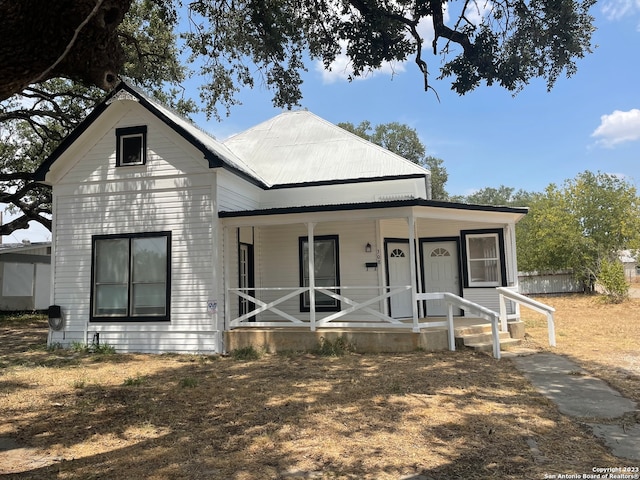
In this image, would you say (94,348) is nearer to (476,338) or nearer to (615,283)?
(476,338)

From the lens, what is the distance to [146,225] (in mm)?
10500

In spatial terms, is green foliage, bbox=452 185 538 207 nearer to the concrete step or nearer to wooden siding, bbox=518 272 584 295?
wooden siding, bbox=518 272 584 295

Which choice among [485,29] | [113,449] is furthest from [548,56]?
[113,449]

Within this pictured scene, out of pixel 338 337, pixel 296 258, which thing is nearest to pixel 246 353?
pixel 338 337

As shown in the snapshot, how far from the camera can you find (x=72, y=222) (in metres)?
10.9

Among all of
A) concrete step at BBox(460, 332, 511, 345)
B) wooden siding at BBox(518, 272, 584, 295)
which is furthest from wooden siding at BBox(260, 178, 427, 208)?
wooden siding at BBox(518, 272, 584, 295)

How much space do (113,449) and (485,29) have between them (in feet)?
29.8

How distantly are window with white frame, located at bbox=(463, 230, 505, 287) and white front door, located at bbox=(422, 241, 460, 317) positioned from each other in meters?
0.34

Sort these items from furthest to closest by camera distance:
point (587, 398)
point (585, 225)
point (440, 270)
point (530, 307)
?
point (585, 225) < point (440, 270) < point (530, 307) < point (587, 398)

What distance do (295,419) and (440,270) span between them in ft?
27.5

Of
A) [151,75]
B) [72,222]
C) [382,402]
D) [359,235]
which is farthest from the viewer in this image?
[151,75]

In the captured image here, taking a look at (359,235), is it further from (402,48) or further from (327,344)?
(402,48)

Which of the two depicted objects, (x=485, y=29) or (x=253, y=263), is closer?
(x=485, y=29)

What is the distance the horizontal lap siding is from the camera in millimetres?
10094
